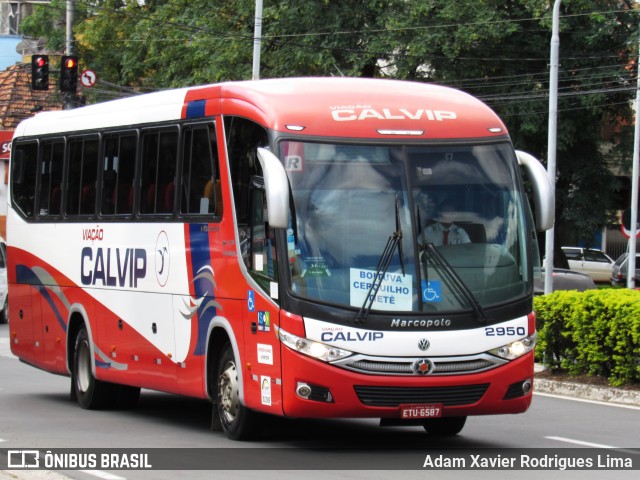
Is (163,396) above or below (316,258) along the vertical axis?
below

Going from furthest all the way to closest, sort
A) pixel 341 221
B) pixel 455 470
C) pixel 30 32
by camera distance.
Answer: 1. pixel 30 32
2. pixel 341 221
3. pixel 455 470

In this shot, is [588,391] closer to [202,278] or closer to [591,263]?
[202,278]

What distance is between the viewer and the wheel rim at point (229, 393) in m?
12.3

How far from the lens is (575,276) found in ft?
131

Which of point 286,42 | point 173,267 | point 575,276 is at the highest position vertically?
point 286,42

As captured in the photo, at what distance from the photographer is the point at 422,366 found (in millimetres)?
11094

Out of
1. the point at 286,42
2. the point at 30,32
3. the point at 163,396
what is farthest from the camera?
the point at 30,32

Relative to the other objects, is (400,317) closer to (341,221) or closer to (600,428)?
(341,221)

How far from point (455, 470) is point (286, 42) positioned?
108 feet

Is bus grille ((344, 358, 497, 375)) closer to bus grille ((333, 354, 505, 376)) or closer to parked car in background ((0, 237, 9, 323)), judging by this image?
bus grille ((333, 354, 505, 376))

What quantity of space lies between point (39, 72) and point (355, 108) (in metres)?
24.3

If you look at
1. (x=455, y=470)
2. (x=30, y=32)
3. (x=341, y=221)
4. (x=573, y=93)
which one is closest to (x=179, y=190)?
(x=341, y=221)

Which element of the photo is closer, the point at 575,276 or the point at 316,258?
the point at 316,258

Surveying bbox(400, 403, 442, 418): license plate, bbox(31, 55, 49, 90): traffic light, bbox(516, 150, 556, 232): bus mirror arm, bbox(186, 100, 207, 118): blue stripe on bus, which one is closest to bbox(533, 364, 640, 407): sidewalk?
bbox(516, 150, 556, 232): bus mirror arm
